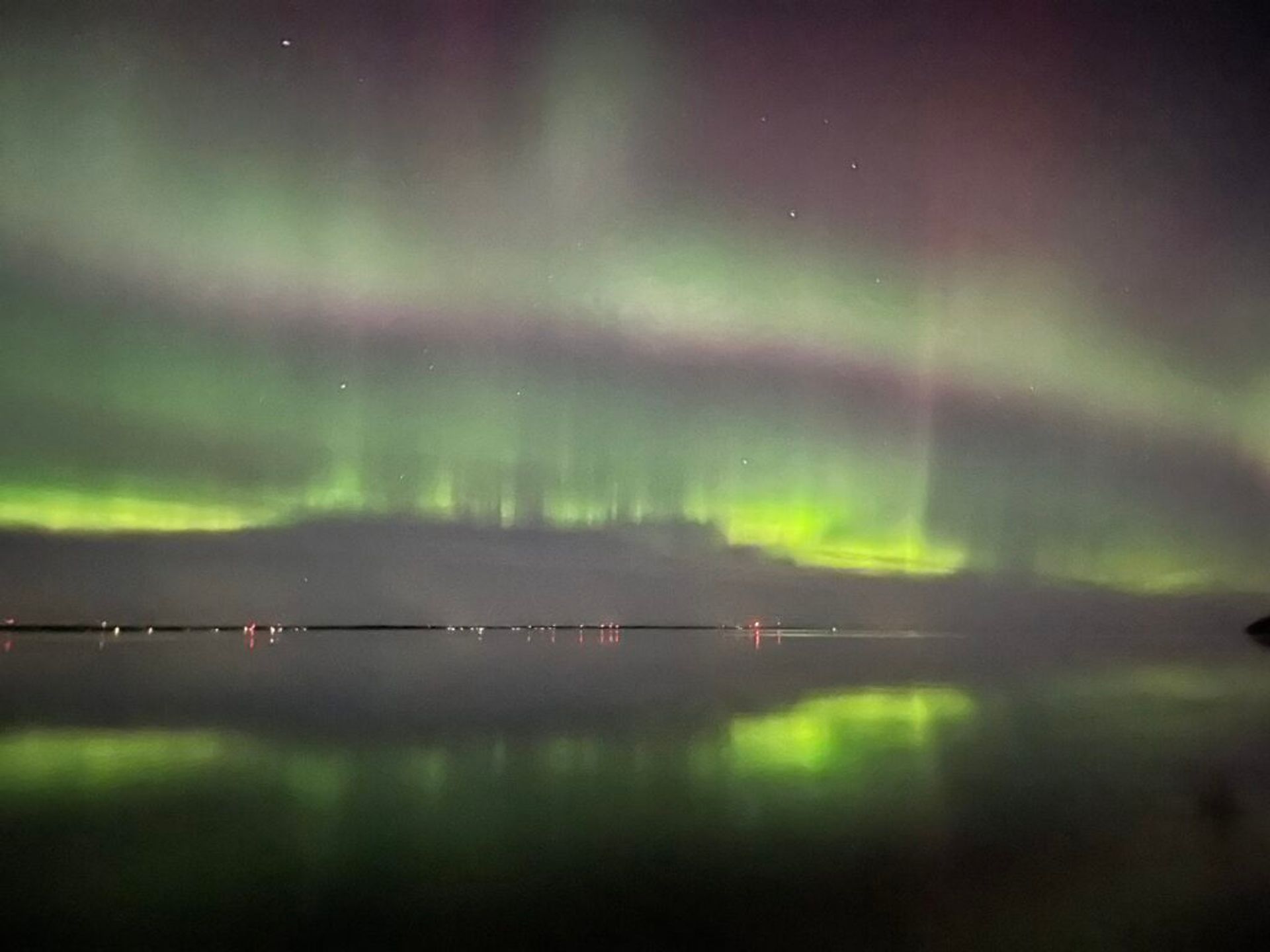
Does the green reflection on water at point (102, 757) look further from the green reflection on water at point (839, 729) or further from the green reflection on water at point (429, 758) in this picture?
the green reflection on water at point (839, 729)

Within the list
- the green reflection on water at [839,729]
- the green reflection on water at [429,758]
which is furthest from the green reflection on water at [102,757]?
the green reflection on water at [839,729]

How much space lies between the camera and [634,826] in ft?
13.8

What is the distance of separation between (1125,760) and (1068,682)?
8.87m

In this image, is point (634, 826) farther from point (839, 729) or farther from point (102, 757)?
point (839, 729)

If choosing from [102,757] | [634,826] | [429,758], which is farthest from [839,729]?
[102,757]

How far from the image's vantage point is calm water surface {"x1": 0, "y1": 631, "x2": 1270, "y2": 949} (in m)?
2.95

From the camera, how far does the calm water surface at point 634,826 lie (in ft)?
9.69

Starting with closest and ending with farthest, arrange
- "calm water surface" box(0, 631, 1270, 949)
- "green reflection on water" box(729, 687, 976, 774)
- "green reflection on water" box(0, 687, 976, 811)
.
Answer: "calm water surface" box(0, 631, 1270, 949) → "green reflection on water" box(0, 687, 976, 811) → "green reflection on water" box(729, 687, 976, 774)

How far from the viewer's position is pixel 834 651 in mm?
29859

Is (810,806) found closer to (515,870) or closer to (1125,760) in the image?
(515,870)

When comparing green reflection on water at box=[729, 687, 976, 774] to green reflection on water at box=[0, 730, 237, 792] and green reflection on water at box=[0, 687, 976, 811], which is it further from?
green reflection on water at box=[0, 730, 237, 792]

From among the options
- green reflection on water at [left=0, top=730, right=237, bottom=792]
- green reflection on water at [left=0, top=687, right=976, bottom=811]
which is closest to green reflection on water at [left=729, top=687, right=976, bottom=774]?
green reflection on water at [left=0, top=687, right=976, bottom=811]

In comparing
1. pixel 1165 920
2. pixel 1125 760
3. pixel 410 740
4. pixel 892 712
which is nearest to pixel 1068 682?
Result: pixel 892 712

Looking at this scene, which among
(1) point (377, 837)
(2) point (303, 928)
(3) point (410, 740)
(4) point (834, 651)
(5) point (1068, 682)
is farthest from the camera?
(4) point (834, 651)
